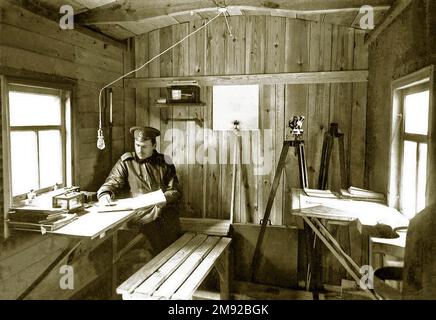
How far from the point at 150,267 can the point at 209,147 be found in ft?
7.00

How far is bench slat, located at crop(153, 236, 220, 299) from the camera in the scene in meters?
3.11

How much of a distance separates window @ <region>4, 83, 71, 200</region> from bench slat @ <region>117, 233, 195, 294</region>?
1.41 meters


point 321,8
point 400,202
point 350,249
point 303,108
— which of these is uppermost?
point 321,8

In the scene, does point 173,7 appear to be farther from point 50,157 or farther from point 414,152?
point 414,152

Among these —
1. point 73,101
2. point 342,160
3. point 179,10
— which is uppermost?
point 179,10

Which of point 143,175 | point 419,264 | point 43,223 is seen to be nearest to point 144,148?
point 143,175

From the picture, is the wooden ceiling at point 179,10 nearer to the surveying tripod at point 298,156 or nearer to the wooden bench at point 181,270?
the surveying tripod at point 298,156

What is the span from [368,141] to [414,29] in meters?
1.97

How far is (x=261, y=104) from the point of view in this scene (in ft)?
16.4

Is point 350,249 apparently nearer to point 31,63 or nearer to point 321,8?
point 321,8

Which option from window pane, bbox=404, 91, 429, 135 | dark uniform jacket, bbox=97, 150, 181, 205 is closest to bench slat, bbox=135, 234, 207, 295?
dark uniform jacket, bbox=97, 150, 181, 205

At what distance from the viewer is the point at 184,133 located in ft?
17.4
